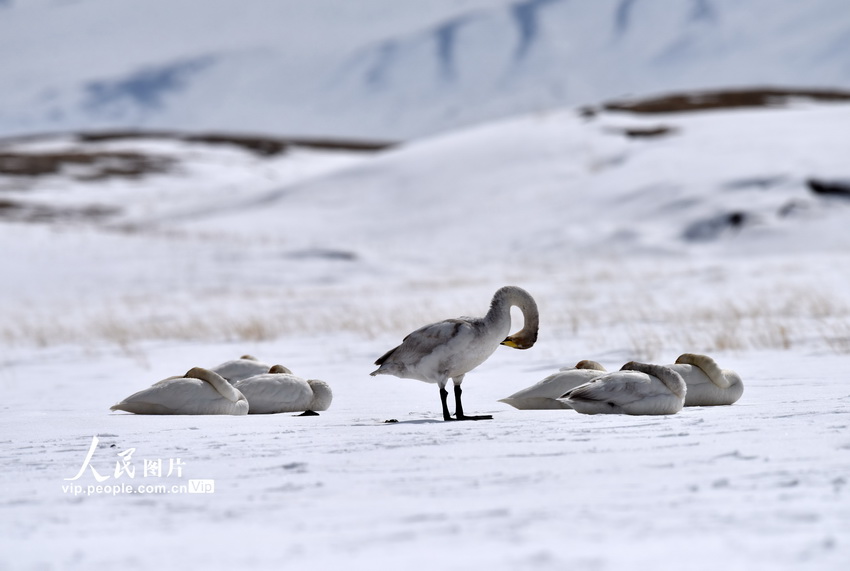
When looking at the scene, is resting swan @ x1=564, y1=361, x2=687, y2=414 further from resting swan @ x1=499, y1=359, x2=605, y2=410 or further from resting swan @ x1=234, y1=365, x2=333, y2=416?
resting swan @ x1=234, y1=365, x2=333, y2=416

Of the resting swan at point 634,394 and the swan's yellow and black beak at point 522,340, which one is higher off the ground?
the swan's yellow and black beak at point 522,340

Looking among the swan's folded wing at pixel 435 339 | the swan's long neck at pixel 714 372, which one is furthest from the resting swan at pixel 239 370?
the swan's long neck at pixel 714 372

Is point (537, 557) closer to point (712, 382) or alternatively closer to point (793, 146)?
point (712, 382)

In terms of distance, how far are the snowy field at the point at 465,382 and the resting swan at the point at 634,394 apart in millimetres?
149

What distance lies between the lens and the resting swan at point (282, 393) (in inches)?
277

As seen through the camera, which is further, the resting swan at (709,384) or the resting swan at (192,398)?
the resting swan at (192,398)

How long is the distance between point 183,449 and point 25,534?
1.65 m

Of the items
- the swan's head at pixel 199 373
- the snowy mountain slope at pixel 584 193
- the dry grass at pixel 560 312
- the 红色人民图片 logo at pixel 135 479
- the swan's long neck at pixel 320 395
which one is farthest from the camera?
the snowy mountain slope at pixel 584 193

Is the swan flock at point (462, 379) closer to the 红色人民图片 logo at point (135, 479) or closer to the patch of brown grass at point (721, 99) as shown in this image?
the 红色人民图片 logo at point (135, 479)

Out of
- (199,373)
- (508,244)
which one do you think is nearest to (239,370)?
(199,373)

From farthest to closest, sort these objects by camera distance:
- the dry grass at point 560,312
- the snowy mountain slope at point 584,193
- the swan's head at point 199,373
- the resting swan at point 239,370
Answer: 1. the snowy mountain slope at point 584,193
2. the dry grass at point 560,312
3. the resting swan at point 239,370
4. the swan's head at point 199,373

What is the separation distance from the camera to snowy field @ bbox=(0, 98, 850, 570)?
3.45 meters

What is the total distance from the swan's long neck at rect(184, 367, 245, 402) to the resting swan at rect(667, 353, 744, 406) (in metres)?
2.98

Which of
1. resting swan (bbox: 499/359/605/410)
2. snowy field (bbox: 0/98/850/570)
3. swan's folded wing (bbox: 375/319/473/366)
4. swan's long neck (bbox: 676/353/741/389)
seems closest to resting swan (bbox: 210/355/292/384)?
snowy field (bbox: 0/98/850/570)
